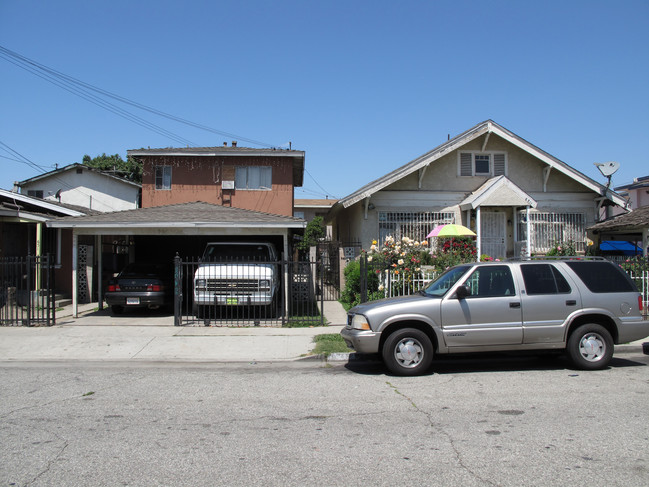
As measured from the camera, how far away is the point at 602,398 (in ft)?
19.7

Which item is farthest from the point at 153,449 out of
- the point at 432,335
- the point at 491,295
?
the point at 491,295

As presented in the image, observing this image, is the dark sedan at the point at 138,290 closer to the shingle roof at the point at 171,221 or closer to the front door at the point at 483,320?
the shingle roof at the point at 171,221

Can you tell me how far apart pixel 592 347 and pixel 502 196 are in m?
9.07

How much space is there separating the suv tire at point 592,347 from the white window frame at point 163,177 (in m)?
16.2

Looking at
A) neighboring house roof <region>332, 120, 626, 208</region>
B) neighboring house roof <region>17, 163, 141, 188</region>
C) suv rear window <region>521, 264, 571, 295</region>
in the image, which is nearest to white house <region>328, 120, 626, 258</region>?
neighboring house roof <region>332, 120, 626, 208</region>

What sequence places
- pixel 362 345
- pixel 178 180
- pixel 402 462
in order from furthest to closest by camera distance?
pixel 178 180 < pixel 362 345 < pixel 402 462

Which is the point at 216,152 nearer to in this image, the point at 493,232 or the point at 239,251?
the point at 239,251

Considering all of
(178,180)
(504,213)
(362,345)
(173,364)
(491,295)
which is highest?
(178,180)

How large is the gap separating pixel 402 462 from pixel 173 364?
5588 millimetres

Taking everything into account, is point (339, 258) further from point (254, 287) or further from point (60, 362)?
point (60, 362)

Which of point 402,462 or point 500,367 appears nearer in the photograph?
point 402,462

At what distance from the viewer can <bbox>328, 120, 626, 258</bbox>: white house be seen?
16297mm

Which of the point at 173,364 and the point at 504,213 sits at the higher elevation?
the point at 504,213

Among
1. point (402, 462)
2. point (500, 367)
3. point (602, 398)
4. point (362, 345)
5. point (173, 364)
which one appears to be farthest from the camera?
point (173, 364)
